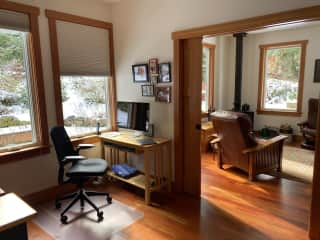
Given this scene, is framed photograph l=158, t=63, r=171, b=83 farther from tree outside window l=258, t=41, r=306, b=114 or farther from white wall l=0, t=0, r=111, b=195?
tree outside window l=258, t=41, r=306, b=114

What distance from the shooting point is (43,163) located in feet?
9.72

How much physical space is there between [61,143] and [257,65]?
16.9 feet

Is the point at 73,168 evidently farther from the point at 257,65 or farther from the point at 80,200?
the point at 257,65

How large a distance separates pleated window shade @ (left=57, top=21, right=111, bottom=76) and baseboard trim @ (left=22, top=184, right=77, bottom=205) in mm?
1482

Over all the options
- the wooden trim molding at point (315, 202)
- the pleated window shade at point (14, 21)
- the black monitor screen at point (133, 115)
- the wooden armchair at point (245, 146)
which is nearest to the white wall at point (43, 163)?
the pleated window shade at point (14, 21)

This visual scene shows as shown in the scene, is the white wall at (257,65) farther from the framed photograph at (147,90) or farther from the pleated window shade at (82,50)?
the pleated window shade at (82,50)

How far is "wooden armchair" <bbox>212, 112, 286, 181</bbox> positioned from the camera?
10.9 feet

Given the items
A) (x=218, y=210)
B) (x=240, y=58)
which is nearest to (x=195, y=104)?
(x=218, y=210)

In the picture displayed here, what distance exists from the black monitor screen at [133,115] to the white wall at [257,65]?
159 inches

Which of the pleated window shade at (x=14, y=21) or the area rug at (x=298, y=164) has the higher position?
the pleated window shade at (x=14, y=21)

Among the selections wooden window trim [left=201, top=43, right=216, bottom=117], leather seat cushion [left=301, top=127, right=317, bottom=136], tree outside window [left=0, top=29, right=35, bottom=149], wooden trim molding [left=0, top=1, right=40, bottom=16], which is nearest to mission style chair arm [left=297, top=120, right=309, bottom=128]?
leather seat cushion [left=301, top=127, right=317, bottom=136]

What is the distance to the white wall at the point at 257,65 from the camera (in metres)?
5.27

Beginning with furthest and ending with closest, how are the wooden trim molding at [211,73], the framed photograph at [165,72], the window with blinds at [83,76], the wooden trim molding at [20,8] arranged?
the wooden trim molding at [211,73], the window with blinds at [83,76], the framed photograph at [165,72], the wooden trim molding at [20,8]

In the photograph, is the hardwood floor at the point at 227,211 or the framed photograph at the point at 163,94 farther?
the framed photograph at the point at 163,94
